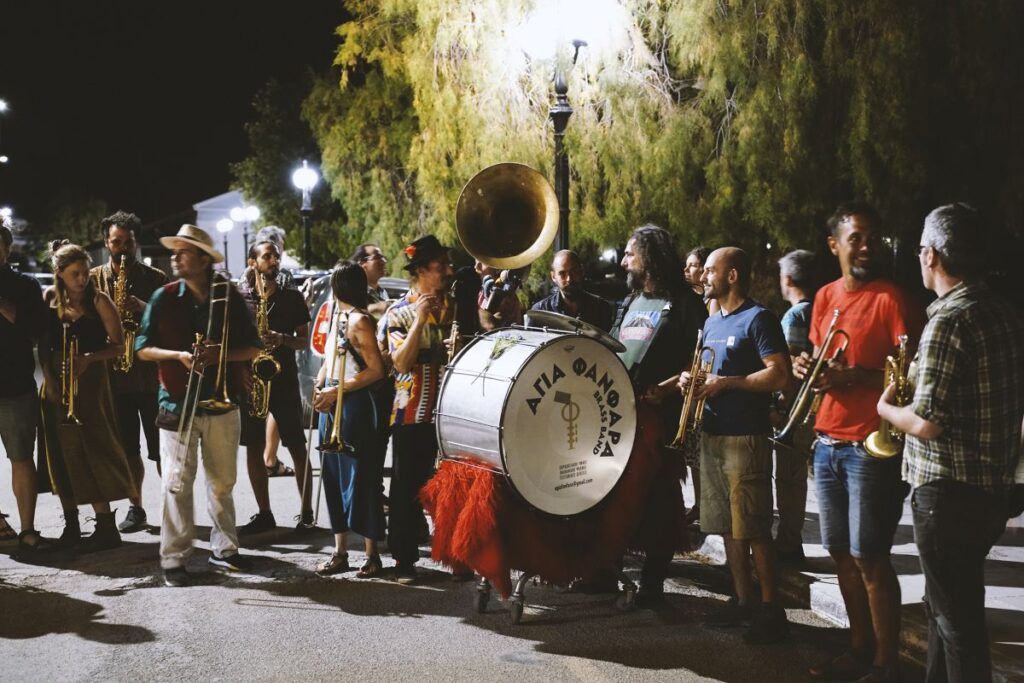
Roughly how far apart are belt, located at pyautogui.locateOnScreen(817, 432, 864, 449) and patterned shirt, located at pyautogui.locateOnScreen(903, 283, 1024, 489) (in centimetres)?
70

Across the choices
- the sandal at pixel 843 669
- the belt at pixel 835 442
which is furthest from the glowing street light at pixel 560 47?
the sandal at pixel 843 669

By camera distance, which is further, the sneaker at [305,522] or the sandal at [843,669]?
the sneaker at [305,522]

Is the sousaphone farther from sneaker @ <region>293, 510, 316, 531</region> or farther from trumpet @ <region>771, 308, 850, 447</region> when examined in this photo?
sneaker @ <region>293, 510, 316, 531</region>

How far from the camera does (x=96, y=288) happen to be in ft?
23.3

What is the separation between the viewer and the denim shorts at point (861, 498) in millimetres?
4367

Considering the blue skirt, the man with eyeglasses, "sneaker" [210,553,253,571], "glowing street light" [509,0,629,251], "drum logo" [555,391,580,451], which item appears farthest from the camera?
"glowing street light" [509,0,629,251]

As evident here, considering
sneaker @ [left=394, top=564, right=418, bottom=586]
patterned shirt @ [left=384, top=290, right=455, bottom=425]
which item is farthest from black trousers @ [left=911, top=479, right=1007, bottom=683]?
sneaker @ [left=394, top=564, right=418, bottom=586]

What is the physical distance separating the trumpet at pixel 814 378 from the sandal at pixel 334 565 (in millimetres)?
3045

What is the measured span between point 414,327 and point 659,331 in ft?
4.79

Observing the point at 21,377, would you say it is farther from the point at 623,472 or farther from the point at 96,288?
the point at 623,472

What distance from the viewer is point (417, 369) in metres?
6.24

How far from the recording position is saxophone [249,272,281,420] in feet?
22.9

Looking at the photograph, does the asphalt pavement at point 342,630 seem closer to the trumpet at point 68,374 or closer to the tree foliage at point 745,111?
the trumpet at point 68,374

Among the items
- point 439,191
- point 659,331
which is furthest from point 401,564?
point 439,191
